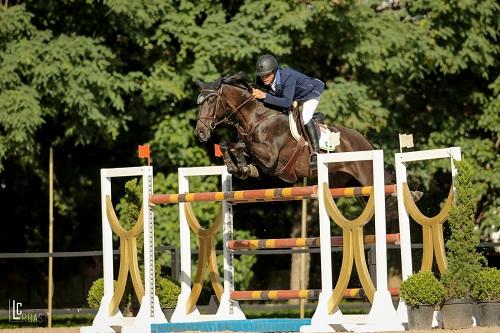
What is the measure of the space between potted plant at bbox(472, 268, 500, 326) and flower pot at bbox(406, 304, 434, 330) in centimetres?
45

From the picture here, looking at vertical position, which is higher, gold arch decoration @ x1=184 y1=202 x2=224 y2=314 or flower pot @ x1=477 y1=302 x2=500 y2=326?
gold arch decoration @ x1=184 y1=202 x2=224 y2=314

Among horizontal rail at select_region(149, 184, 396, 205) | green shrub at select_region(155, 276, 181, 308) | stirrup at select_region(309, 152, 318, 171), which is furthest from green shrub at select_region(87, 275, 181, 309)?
stirrup at select_region(309, 152, 318, 171)

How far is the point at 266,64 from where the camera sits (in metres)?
10.5

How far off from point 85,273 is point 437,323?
632 inches

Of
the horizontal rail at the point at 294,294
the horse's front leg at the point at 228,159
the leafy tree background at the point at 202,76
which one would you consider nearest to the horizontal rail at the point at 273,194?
the horse's front leg at the point at 228,159

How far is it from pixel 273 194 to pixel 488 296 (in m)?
2.00

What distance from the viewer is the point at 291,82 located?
34.9ft

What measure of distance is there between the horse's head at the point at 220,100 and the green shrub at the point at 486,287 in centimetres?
274

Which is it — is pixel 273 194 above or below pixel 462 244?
above

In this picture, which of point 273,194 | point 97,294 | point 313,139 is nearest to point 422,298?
point 273,194

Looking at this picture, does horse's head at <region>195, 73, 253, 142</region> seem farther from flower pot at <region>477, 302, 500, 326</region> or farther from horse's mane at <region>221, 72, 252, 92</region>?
flower pot at <region>477, 302, 500, 326</region>

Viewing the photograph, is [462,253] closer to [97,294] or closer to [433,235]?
[433,235]

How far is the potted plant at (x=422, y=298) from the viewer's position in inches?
351

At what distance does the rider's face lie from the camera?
34.9 ft
